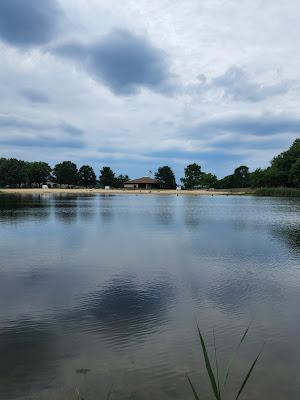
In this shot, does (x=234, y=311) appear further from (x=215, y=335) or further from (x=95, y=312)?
(x=95, y=312)

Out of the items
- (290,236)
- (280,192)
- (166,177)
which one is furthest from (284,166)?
(290,236)

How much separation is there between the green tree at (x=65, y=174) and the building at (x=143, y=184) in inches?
859

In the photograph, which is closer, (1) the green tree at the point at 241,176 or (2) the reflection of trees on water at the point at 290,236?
(2) the reflection of trees on water at the point at 290,236

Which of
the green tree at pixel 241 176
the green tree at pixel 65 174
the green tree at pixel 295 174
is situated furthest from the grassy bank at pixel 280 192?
Answer: the green tree at pixel 65 174

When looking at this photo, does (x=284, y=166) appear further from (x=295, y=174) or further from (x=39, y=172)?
(x=39, y=172)

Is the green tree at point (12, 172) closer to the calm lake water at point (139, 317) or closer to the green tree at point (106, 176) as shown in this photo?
the green tree at point (106, 176)

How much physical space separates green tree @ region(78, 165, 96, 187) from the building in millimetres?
14320

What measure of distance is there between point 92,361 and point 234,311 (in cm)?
452

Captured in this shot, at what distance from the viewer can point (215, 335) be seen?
886cm

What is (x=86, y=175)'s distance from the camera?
170m

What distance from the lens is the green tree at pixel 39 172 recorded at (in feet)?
520

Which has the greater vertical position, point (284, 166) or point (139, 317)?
point (284, 166)

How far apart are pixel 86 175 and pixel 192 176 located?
144ft

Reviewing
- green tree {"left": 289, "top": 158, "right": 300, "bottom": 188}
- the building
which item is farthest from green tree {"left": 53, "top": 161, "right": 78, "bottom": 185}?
green tree {"left": 289, "top": 158, "right": 300, "bottom": 188}
